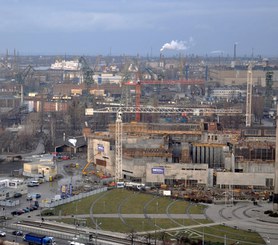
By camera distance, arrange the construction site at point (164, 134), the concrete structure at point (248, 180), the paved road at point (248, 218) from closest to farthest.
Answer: the paved road at point (248, 218) → the concrete structure at point (248, 180) → the construction site at point (164, 134)

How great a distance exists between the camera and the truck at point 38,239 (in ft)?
36.8

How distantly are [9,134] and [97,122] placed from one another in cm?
410

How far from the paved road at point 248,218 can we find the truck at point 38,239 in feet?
11.9

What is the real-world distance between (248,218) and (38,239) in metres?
4.55

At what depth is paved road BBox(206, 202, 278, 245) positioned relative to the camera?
12586mm

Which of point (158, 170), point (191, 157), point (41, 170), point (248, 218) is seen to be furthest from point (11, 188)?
point (248, 218)

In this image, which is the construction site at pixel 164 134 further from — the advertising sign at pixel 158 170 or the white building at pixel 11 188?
the white building at pixel 11 188

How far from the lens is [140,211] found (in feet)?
46.2

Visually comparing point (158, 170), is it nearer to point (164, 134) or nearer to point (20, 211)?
point (20, 211)

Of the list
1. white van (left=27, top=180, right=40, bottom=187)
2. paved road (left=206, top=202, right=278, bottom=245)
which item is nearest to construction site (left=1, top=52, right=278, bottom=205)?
paved road (left=206, top=202, right=278, bottom=245)

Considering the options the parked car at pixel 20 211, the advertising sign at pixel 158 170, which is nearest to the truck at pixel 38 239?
the parked car at pixel 20 211

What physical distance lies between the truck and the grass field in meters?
1.48

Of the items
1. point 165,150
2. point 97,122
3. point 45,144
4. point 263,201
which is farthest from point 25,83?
point 263,201

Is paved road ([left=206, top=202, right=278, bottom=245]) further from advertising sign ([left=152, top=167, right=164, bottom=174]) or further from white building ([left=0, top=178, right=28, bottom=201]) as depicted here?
white building ([left=0, top=178, right=28, bottom=201])
